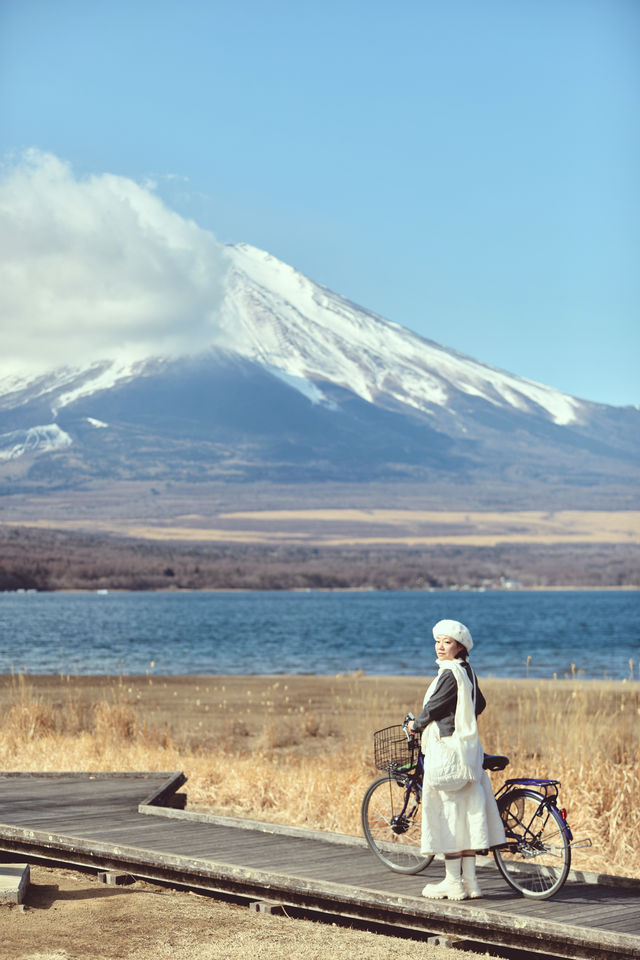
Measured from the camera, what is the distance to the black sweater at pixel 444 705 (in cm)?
784

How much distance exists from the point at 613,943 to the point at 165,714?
51.9 feet

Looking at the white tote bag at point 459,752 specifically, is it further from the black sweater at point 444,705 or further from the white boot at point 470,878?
the white boot at point 470,878

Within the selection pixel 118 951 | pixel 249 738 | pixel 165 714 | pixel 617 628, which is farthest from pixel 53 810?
pixel 617 628

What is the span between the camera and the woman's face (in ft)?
25.9

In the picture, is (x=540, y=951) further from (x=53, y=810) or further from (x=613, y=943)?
(x=53, y=810)

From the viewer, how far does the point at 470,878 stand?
7949 millimetres

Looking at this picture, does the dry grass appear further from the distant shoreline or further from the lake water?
the distant shoreline

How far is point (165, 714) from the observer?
22.1 metres

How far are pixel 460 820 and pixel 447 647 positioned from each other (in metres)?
1.05

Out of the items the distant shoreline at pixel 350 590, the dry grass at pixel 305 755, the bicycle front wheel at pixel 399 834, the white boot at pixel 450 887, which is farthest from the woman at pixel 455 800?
the distant shoreline at pixel 350 590

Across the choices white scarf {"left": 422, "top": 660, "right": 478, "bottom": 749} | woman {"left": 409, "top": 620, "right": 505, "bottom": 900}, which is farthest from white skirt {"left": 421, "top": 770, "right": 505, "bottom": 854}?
white scarf {"left": 422, "top": 660, "right": 478, "bottom": 749}

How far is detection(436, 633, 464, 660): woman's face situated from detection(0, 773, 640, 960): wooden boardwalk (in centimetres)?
148

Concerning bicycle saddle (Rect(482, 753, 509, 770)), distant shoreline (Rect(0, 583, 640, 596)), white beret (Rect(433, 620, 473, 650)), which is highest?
distant shoreline (Rect(0, 583, 640, 596))

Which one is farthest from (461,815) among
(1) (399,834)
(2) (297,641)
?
(2) (297,641)
